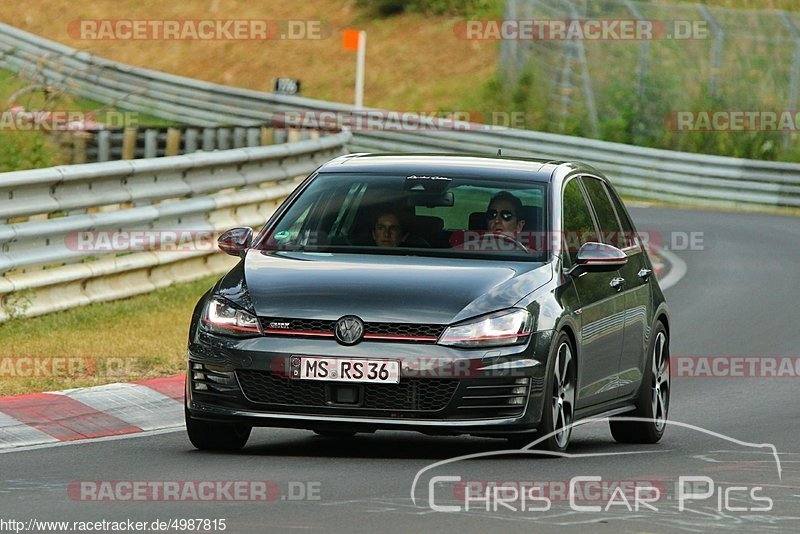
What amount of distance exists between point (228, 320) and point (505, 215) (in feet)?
A: 5.70

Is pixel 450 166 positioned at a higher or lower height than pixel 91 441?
higher

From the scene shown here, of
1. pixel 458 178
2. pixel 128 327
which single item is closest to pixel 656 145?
pixel 128 327

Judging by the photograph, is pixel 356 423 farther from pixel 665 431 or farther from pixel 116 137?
pixel 116 137

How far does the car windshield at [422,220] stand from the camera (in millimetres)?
9797

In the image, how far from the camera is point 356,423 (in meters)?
8.87

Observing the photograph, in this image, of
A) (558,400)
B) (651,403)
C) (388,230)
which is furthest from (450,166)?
(651,403)

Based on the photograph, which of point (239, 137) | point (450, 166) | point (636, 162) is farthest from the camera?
point (636, 162)

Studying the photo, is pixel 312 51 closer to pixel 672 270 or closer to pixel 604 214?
pixel 672 270

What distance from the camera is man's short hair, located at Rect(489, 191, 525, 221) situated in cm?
998

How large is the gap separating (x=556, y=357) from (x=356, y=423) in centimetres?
106

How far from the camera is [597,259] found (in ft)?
31.9

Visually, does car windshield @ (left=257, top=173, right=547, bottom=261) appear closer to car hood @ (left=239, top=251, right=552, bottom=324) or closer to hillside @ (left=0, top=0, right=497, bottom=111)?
car hood @ (left=239, top=251, right=552, bottom=324)

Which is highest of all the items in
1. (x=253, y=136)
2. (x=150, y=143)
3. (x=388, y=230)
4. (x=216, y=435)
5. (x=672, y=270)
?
(x=388, y=230)

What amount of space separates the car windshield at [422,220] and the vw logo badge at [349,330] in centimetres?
96
